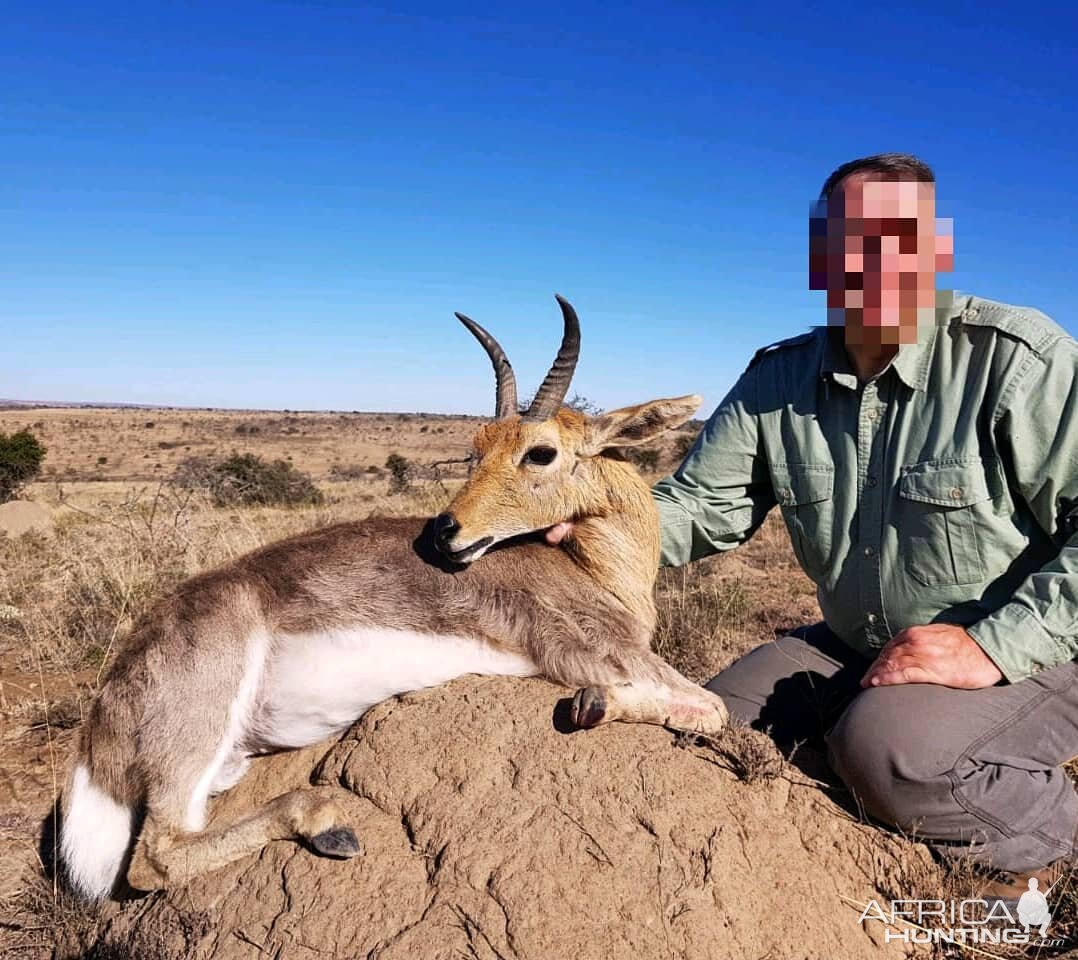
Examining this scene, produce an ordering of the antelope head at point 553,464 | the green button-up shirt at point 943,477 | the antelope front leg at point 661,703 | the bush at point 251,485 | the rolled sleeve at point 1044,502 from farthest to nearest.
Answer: the bush at point 251,485, the antelope head at point 553,464, the antelope front leg at point 661,703, the green button-up shirt at point 943,477, the rolled sleeve at point 1044,502

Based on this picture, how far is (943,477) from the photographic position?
379cm

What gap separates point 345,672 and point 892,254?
3.39 m

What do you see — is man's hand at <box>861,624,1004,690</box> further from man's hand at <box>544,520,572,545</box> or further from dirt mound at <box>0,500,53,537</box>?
dirt mound at <box>0,500,53,537</box>

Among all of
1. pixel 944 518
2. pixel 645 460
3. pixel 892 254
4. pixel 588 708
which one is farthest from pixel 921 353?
pixel 645 460

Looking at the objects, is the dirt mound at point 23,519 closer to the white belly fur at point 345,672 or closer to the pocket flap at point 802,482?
the white belly fur at point 345,672

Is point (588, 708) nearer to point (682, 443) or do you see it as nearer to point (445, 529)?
point (445, 529)

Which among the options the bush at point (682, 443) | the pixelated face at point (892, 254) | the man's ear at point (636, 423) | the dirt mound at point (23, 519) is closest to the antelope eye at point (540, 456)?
the man's ear at point (636, 423)

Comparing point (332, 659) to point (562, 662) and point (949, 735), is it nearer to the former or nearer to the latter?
point (562, 662)

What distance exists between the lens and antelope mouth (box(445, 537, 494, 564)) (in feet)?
14.2

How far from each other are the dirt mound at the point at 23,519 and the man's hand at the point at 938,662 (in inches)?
576

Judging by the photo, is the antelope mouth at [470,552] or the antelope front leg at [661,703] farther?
the antelope mouth at [470,552]

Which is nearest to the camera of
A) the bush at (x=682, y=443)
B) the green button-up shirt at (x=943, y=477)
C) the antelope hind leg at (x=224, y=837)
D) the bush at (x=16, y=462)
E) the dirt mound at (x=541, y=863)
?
the dirt mound at (x=541, y=863)

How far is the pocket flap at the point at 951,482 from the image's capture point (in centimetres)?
373

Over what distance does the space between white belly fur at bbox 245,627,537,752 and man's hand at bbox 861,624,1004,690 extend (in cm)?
175
